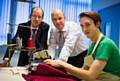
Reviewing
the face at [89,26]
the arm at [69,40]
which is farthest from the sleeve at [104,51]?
the arm at [69,40]

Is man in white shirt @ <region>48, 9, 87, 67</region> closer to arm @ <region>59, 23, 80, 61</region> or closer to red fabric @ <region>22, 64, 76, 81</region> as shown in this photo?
arm @ <region>59, 23, 80, 61</region>

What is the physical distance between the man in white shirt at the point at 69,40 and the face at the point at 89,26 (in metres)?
0.60

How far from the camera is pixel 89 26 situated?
1.40m

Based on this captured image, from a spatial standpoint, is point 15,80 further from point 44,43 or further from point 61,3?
point 61,3

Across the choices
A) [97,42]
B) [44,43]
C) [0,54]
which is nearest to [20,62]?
[44,43]

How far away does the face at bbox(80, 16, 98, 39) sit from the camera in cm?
139

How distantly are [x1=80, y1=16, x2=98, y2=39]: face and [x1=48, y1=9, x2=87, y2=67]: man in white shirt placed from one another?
0.60 m

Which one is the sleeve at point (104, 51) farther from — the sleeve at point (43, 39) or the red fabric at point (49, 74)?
the sleeve at point (43, 39)

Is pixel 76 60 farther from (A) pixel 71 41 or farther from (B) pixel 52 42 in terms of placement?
(B) pixel 52 42

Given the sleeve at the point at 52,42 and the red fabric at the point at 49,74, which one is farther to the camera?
the sleeve at the point at 52,42

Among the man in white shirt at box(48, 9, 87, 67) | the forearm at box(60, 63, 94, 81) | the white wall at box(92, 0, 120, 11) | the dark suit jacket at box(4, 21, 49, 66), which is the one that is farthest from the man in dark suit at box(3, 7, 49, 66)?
the white wall at box(92, 0, 120, 11)

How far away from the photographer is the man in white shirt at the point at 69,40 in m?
2.07

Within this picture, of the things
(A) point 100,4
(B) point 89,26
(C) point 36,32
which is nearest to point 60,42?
(C) point 36,32

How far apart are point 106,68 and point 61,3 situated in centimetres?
317
